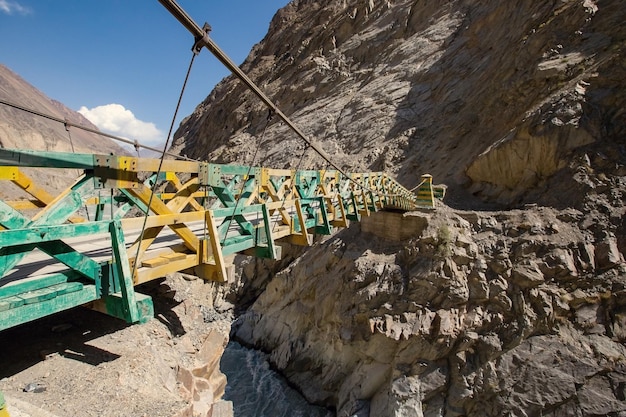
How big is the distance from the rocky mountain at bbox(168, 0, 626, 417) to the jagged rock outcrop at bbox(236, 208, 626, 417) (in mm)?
39

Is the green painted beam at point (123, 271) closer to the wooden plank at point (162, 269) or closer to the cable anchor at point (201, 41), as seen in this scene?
the wooden plank at point (162, 269)

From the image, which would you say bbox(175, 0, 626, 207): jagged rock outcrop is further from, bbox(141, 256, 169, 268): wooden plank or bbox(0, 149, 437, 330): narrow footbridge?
bbox(141, 256, 169, 268): wooden plank

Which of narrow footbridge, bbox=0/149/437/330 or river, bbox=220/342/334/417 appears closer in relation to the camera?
narrow footbridge, bbox=0/149/437/330

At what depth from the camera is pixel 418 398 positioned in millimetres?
9383

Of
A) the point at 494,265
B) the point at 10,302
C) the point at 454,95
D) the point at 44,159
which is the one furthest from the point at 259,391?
the point at 454,95

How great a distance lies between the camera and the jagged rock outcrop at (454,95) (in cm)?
1133

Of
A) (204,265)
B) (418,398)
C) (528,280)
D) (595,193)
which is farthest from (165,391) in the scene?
(595,193)

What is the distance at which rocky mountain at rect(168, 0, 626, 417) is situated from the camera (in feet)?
29.1

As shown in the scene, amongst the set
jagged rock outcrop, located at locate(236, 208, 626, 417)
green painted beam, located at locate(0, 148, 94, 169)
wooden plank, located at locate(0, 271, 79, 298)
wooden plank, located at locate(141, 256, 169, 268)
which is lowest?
jagged rock outcrop, located at locate(236, 208, 626, 417)

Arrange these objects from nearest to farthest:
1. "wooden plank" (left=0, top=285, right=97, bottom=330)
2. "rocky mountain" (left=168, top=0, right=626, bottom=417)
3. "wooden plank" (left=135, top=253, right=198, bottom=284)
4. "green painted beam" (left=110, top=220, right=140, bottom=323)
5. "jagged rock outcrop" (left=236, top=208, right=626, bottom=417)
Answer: "wooden plank" (left=0, top=285, right=97, bottom=330) → "green painted beam" (left=110, top=220, right=140, bottom=323) → "wooden plank" (left=135, top=253, right=198, bottom=284) → "jagged rock outcrop" (left=236, top=208, right=626, bottom=417) → "rocky mountain" (left=168, top=0, right=626, bottom=417)

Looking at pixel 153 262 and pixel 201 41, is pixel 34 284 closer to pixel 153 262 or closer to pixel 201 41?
pixel 153 262

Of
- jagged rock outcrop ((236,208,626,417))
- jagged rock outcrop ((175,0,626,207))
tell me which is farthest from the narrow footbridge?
jagged rock outcrop ((236,208,626,417))

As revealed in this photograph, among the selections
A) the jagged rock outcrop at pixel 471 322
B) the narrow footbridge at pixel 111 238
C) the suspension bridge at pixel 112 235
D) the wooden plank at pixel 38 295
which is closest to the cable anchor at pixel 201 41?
the suspension bridge at pixel 112 235

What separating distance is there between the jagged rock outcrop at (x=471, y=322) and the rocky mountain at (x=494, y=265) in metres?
0.04
